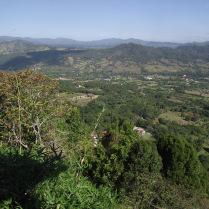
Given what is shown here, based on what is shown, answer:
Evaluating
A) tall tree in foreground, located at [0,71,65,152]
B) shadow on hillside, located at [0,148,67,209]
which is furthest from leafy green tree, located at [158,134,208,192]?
shadow on hillside, located at [0,148,67,209]

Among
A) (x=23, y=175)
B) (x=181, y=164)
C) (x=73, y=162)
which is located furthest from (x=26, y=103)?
(x=181, y=164)

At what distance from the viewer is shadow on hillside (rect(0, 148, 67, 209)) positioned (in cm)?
771

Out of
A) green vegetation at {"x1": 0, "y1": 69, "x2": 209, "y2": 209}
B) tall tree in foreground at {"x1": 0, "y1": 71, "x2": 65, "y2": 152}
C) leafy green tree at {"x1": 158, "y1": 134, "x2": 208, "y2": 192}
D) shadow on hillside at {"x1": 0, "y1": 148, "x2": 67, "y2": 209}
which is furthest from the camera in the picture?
leafy green tree at {"x1": 158, "y1": 134, "x2": 208, "y2": 192}

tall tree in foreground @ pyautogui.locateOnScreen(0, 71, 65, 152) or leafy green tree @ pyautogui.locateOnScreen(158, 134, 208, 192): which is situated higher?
tall tree in foreground @ pyautogui.locateOnScreen(0, 71, 65, 152)

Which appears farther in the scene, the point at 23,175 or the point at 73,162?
the point at 73,162

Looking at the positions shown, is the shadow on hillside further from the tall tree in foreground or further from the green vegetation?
the tall tree in foreground

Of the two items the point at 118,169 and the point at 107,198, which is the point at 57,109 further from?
the point at 107,198

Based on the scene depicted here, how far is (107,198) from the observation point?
823cm

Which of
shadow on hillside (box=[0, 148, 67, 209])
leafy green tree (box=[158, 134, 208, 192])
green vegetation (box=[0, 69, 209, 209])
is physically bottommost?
leafy green tree (box=[158, 134, 208, 192])

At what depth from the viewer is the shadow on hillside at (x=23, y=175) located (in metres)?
7.71

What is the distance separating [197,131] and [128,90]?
2168 inches

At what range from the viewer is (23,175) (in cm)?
802

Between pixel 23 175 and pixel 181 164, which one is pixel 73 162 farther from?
pixel 181 164

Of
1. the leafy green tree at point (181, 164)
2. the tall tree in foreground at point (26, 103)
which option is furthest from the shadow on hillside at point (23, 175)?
the leafy green tree at point (181, 164)
